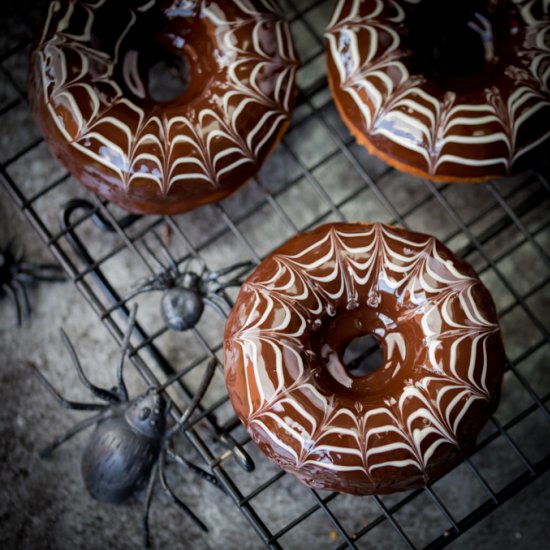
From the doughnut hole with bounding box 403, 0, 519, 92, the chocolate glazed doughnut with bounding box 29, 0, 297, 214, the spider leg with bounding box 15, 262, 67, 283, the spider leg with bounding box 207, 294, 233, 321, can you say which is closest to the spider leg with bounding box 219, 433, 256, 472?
the spider leg with bounding box 207, 294, 233, 321

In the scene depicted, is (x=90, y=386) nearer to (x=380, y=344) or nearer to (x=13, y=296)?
(x=13, y=296)

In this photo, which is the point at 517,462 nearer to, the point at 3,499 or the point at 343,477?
the point at 343,477

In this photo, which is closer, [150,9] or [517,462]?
[150,9]

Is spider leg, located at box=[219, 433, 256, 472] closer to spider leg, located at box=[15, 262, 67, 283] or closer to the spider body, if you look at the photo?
the spider body

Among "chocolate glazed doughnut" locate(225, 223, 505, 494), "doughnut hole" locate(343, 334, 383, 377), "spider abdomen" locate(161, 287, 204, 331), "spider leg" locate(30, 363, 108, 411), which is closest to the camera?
"chocolate glazed doughnut" locate(225, 223, 505, 494)

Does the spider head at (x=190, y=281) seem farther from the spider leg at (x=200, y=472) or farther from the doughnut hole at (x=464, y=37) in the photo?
the doughnut hole at (x=464, y=37)

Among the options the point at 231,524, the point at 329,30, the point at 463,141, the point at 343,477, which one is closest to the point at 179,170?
the point at 329,30
